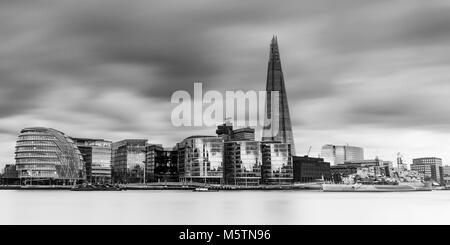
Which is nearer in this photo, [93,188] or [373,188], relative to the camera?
[373,188]

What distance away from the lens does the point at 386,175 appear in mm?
197750

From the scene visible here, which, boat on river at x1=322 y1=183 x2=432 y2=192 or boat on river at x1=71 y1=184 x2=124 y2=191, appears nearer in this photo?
boat on river at x1=322 y1=183 x2=432 y2=192

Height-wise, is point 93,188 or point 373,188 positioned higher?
point 93,188

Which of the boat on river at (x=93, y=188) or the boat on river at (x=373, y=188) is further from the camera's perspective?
the boat on river at (x=93, y=188)

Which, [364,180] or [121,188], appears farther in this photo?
[121,188]

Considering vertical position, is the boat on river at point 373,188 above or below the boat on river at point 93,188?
below

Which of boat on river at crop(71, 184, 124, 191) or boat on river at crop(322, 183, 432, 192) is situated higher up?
boat on river at crop(71, 184, 124, 191)
